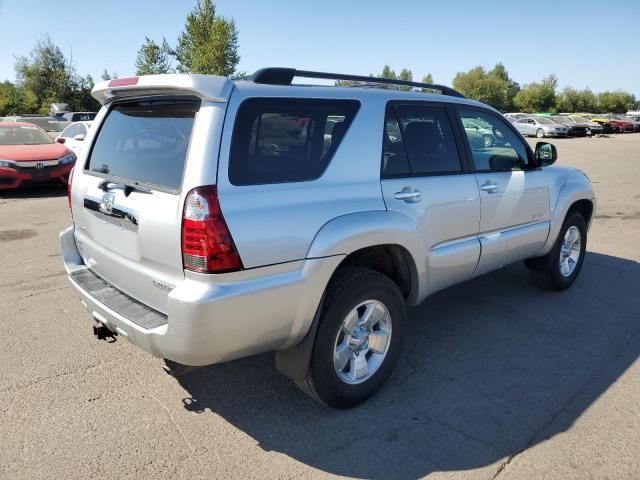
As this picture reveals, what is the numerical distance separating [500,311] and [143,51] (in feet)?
143

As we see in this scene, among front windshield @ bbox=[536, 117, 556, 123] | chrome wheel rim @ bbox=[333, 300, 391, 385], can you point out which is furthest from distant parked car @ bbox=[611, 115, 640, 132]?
chrome wheel rim @ bbox=[333, 300, 391, 385]

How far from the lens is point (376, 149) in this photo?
3137 millimetres

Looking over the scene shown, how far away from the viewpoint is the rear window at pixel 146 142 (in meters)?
2.64

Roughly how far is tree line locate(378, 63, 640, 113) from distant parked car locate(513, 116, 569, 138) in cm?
4179

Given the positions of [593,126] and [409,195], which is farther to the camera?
[593,126]

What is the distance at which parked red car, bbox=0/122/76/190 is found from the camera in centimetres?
1024

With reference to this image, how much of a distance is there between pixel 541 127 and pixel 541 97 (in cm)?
4700

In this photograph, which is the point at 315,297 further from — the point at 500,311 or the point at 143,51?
the point at 143,51

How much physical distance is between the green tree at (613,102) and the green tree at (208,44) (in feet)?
218

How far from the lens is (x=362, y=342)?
3133mm

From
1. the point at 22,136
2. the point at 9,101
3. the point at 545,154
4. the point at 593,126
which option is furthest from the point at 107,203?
the point at 9,101

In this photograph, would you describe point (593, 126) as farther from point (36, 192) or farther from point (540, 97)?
point (540, 97)

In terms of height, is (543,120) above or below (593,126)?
above


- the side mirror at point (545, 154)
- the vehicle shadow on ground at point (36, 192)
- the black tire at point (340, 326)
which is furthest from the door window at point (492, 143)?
the vehicle shadow on ground at point (36, 192)
